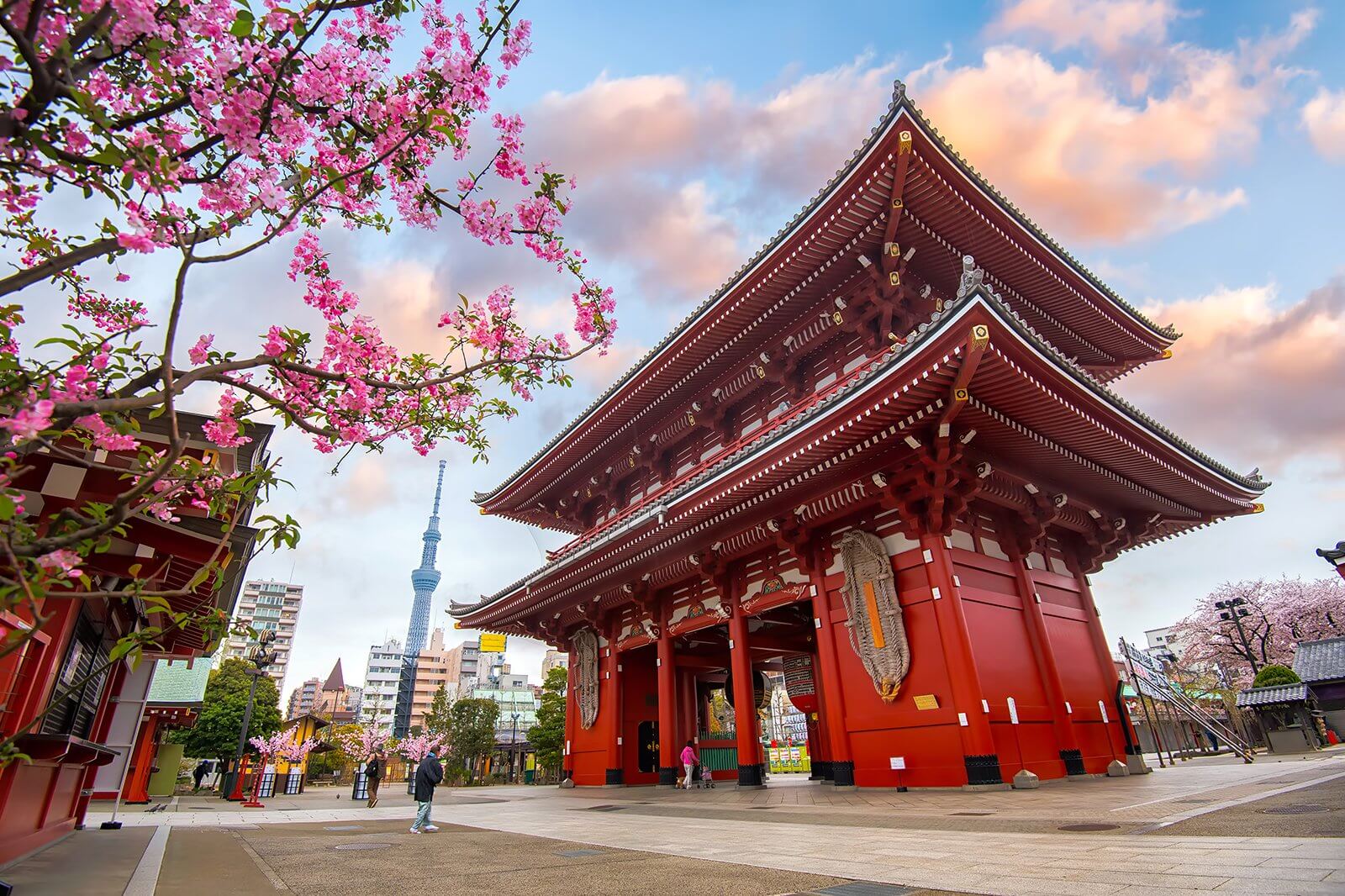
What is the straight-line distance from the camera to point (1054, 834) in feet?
18.0

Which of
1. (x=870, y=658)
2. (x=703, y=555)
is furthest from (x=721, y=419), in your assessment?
(x=870, y=658)

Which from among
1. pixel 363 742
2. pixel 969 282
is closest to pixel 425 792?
pixel 969 282

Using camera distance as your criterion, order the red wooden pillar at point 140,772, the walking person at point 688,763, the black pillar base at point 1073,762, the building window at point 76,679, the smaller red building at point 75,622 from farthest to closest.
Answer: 1. the red wooden pillar at point 140,772
2. the walking person at point 688,763
3. the black pillar base at point 1073,762
4. the building window at point 76,679
5. the smaller red building at point 75,622

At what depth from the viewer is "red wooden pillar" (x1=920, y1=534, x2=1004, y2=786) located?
9.72 meters

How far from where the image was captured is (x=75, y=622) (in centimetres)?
651

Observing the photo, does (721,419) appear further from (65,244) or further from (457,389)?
(65,244)

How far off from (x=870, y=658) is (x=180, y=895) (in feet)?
31.9

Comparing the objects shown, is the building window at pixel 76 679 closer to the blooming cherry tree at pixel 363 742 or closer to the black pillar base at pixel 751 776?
the black pillar base at pixel 751 776

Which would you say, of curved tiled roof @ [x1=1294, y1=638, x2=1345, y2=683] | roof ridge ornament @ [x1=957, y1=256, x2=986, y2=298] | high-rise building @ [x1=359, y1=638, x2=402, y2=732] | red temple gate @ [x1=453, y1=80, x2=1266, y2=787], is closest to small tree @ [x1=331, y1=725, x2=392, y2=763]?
red temple gate @ [x1=453, y1=80, x2=1266, y2=787]

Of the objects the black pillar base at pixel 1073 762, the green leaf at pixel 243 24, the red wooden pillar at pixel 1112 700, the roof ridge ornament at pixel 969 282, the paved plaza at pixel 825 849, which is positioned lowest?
the paved plaza at pixel 825 849

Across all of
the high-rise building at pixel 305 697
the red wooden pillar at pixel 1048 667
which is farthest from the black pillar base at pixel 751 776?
the high-rise building at pixel 305 697

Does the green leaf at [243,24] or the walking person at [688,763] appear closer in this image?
the green leaf at [243,24]

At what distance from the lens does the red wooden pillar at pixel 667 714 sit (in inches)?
642

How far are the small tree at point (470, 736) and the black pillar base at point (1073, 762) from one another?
36670 millimetres
